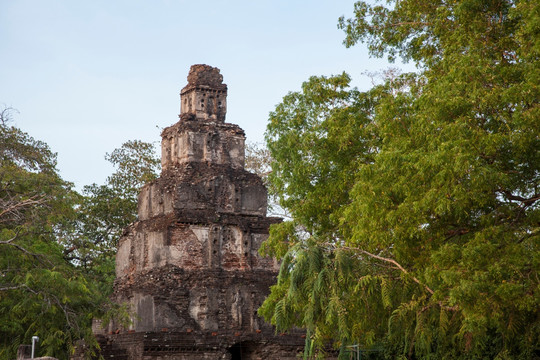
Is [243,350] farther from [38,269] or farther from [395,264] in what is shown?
[395,264]

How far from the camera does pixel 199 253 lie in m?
25.5

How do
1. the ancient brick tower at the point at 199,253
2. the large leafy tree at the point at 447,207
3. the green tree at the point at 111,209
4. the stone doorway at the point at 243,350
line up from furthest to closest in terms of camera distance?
the green tree at the point at 111,209
the stone doorway at the point at 243,350
the ancient brick tower at the point at 199,253
the large leafy tree at the point at 447,207

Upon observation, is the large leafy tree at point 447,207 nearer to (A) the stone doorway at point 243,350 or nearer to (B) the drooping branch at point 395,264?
(B) the drooping branch at point 395,264

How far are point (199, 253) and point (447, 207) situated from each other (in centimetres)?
1491

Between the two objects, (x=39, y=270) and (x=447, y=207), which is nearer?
(x=447, y=207)

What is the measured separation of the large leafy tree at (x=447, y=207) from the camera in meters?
11.7

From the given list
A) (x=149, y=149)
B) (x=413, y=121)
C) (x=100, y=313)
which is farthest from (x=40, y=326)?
(x=149, y=149)

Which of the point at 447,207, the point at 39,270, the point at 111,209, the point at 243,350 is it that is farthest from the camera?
the point at 111,209

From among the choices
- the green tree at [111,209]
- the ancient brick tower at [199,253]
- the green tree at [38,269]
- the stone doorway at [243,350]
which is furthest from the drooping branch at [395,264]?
the green tree at [111,209]

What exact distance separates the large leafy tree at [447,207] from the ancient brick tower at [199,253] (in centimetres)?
758

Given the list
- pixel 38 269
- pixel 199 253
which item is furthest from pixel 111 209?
pixel 38 269

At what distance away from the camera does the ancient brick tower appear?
23.8m

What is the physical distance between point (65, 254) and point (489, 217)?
23.8 m

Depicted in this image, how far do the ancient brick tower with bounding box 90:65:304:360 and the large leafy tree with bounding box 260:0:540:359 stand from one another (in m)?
7.58
